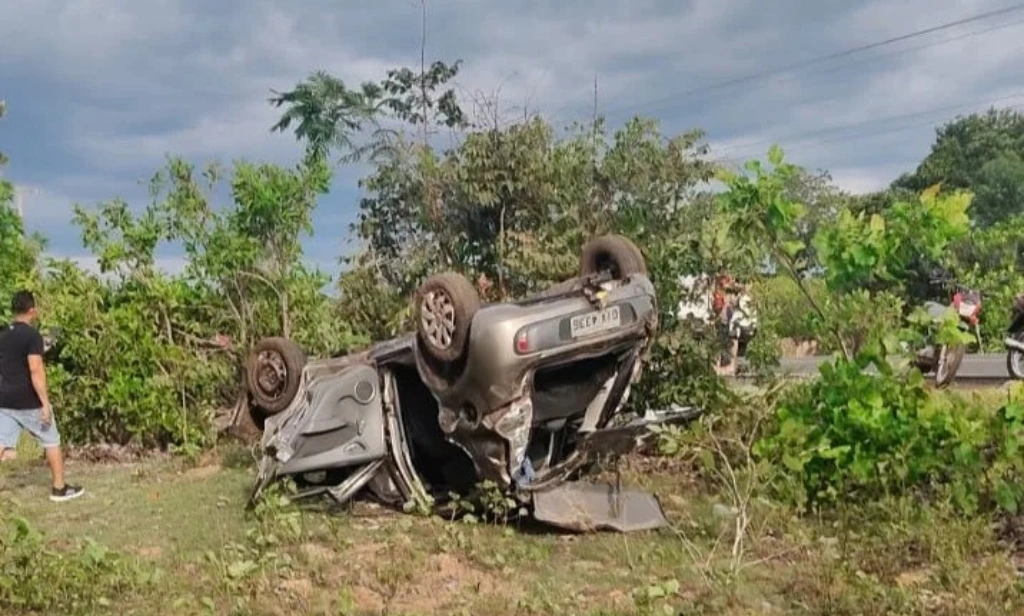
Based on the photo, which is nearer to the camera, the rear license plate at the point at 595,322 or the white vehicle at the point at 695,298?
the rear license plate at the point at 595,322

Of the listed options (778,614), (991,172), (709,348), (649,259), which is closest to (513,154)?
(649,259)

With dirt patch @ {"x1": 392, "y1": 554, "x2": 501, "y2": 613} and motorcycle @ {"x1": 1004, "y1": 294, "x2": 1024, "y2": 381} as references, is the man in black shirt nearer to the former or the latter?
dirt patch @ {"x1": 392, "y1": 554, "x2": 501, "y2": 613}

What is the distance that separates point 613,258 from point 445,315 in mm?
1442

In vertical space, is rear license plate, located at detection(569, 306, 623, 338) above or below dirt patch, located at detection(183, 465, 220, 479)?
above

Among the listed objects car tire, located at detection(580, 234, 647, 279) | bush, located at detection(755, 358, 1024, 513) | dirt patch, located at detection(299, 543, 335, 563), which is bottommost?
dirt patch, located at detection(299, 543, 335, 563)

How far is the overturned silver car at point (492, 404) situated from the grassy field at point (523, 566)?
30 centimetres

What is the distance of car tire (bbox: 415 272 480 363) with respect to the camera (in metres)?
6.39

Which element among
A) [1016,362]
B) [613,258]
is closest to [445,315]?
[613,258]

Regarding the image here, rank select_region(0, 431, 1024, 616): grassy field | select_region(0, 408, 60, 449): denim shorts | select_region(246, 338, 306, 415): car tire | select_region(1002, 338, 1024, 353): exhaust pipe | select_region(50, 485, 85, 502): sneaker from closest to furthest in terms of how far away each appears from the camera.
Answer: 1. select_region(0, 431, 1024, 616): grassy field
2. select_region(246, 338, 306, 415): car tire
3. select_region(50, 485, 85, 502): sneaker
4. select_region(0, 408, 60, 449): denim shorts
5. select_region(1002, 338, 1024, 353): exhaust pipe

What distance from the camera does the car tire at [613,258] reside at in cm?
729

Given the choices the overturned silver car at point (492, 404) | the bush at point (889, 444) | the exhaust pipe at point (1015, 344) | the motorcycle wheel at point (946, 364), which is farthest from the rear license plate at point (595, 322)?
the exhaust pipe at point (1015, 344)

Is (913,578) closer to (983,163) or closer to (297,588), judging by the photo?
(297,588)

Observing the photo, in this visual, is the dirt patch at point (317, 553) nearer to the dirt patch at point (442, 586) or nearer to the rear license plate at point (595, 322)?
the dirt patch at point (442, 586)

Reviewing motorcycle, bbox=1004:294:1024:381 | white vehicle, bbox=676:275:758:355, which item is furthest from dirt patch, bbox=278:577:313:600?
motorcycle, bbox=1004:294:1024:381
